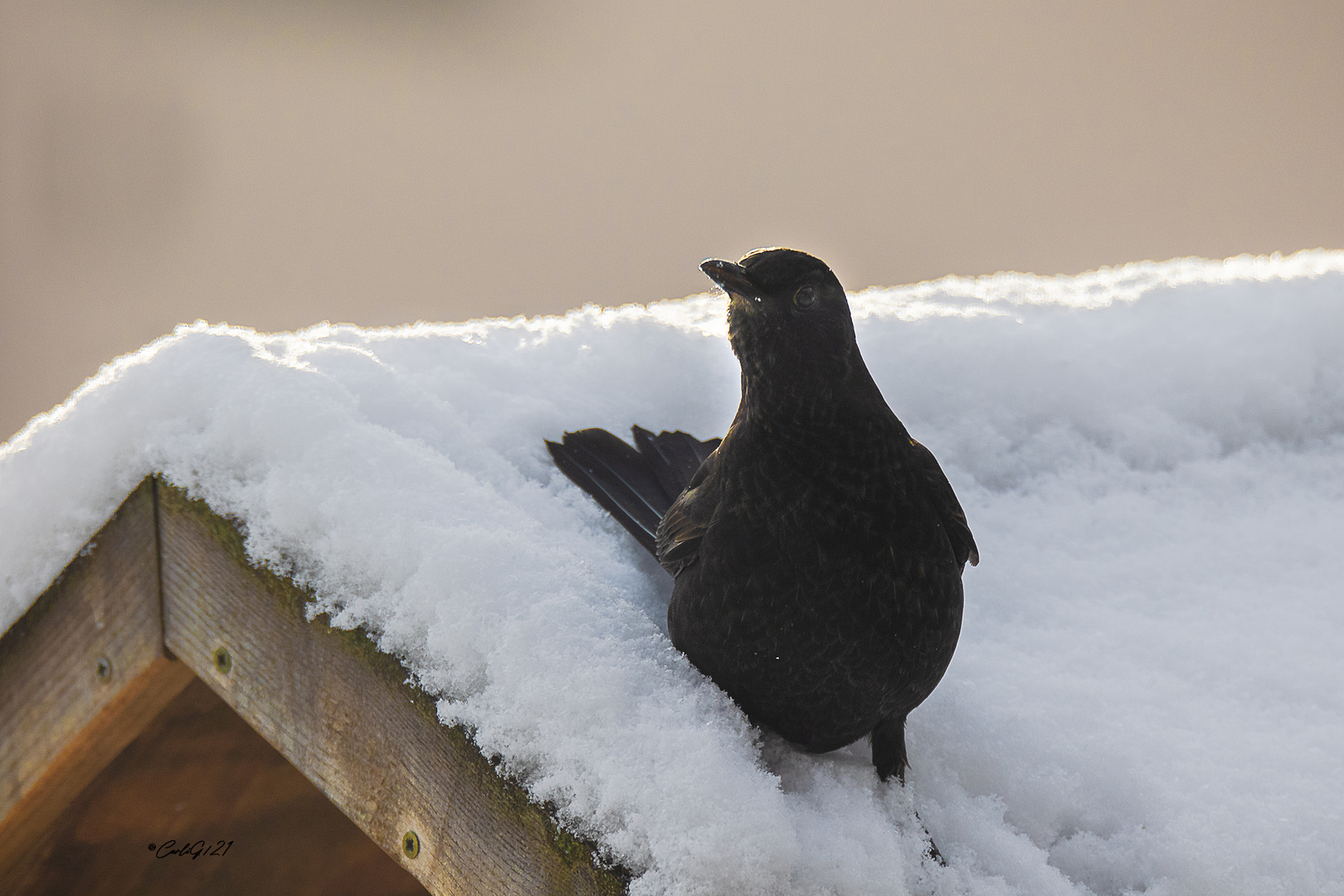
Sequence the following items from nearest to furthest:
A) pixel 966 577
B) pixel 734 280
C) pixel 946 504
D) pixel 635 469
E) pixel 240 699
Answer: pixel 734 280, pixel 946 504, pixel 240 699, pixel 635 469, pixel 966 577

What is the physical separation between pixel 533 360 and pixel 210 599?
36.1 inches

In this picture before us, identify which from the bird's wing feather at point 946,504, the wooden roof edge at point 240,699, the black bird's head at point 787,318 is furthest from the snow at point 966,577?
the black bird's head at point 787,318

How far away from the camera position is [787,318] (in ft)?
3.83

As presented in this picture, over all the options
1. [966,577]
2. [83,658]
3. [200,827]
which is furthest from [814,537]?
[200,827]

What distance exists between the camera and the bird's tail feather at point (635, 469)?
1695 mm

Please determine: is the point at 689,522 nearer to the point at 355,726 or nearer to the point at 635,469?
the point at 635,469

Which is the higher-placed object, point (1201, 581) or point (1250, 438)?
point (1250, 438)

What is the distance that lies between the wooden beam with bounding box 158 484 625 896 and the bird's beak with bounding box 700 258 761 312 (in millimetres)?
692

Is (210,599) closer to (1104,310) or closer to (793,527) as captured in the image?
(793,527)

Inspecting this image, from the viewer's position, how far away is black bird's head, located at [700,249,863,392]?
1.17 m

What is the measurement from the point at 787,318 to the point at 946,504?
1.29ft

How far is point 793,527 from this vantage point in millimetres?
1237

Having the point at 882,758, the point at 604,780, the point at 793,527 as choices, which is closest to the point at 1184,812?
the point at 882,758

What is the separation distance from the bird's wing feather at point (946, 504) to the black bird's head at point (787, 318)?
21 cm
